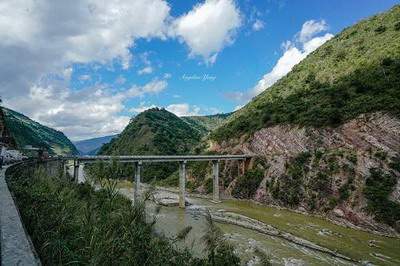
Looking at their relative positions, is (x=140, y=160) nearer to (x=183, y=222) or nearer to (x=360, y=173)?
(x=183, y=222)

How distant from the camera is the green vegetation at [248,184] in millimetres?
73000

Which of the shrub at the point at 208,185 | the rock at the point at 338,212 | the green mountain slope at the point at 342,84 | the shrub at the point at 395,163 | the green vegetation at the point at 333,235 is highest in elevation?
the green mountain slope at the point at 342,84

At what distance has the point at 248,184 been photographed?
246 ft

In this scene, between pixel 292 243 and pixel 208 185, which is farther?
pixel 208 185

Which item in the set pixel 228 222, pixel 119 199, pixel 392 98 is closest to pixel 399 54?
pixel 392 98

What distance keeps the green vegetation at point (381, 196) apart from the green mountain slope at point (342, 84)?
11.2 meters

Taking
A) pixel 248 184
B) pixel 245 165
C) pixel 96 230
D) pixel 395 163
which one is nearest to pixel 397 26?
pixel 245 165

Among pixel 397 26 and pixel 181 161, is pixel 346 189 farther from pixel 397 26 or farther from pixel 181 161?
pixel 397 26

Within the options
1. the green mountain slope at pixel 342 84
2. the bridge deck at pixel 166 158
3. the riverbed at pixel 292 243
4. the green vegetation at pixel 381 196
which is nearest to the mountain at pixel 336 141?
the green vegetation at pixel 381 196

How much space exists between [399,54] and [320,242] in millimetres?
53908

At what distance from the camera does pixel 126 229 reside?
10.7 metres

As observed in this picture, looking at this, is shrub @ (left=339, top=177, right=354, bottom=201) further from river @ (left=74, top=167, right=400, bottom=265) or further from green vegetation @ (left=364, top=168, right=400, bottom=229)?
river @ (left=74, top=167, right=400, bottom=265)

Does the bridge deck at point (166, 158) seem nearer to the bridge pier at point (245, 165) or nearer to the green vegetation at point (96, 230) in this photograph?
the bridge pier at point (245, 165)

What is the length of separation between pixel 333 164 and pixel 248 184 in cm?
1993
